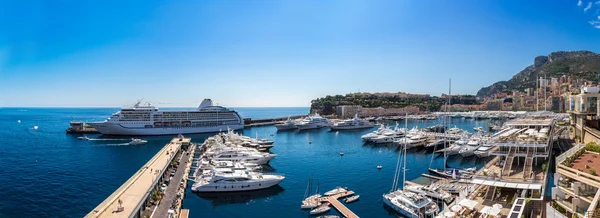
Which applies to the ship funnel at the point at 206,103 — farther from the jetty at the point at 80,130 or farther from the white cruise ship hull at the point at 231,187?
the white cruise ship hull at the point at 231,187

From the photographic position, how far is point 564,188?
1530 centimetres

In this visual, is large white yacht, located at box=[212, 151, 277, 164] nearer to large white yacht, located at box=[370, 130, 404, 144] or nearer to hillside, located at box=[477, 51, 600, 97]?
large white yacht, located at box=[370, 130, 404, 144]

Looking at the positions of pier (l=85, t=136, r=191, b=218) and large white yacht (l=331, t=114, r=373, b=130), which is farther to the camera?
large white yacht (l=331, t=114, r=373, b=130)

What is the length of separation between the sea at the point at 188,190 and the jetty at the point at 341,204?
55 centimetres

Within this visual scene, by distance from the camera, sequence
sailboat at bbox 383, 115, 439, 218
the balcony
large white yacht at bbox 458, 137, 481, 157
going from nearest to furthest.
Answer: the balcony, sailboat at bbox 383, 115, 439, 218, large white yacht at bbox 458, 137, 481, 157

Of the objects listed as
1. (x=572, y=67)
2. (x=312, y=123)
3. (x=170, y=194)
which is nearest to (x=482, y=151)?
(x=170, y=194)

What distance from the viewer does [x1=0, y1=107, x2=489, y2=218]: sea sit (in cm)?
2359

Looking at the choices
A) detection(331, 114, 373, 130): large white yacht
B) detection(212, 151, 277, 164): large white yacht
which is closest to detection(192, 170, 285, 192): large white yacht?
detection(212, 151, 277, 164): large white yacht

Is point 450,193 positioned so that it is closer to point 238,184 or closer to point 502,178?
point 502,178

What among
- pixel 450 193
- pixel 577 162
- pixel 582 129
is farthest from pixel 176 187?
pixel 582 129

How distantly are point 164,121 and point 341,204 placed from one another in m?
58.8

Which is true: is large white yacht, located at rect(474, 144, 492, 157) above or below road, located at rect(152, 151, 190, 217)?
above

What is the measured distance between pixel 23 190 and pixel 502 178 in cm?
3521

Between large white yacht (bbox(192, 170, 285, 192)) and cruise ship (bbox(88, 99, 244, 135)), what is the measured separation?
45775 mm
